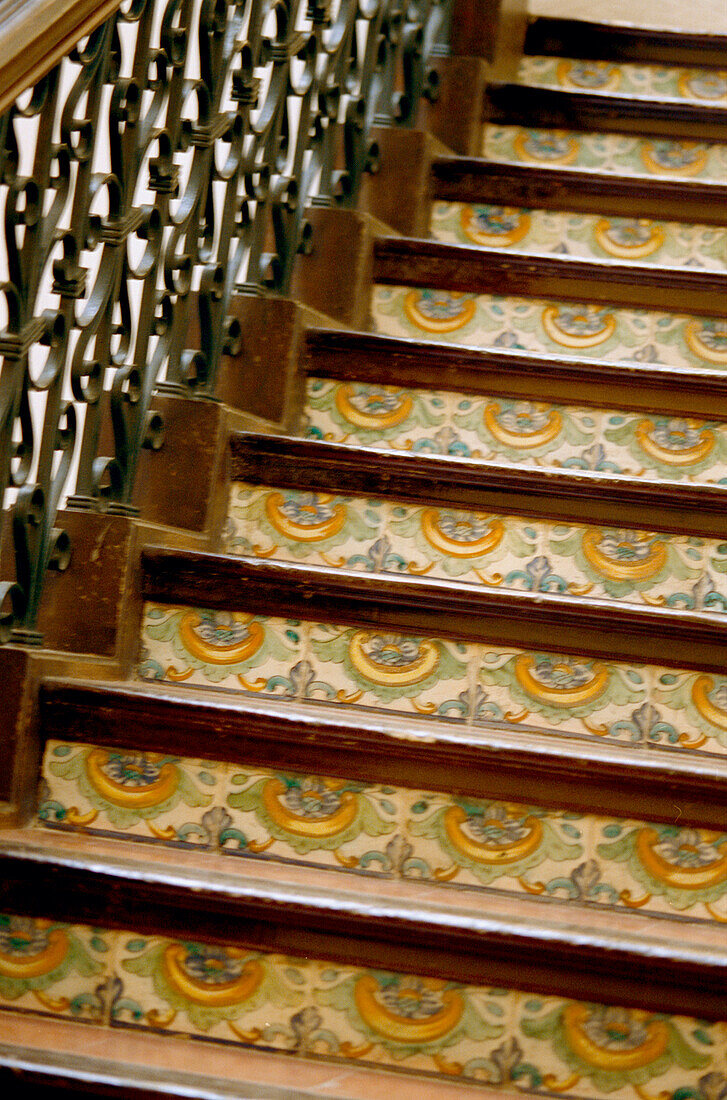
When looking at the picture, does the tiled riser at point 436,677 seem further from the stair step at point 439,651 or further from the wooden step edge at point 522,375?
the wooden step edge at point 522,375

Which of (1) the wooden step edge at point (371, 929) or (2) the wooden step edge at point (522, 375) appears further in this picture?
(2) the wooden step edge at point (522, 375)

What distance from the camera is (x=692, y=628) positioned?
5.25 feet

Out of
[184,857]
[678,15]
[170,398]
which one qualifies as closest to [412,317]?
[170,398]

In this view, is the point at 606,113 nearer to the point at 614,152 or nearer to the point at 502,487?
the point at 614,152

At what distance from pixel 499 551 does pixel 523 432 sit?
280 millimetres

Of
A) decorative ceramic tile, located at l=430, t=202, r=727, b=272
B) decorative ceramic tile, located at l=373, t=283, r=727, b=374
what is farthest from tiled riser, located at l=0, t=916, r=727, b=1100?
decorative ceramic tile, located at l=430, t=202, r=727, b=272

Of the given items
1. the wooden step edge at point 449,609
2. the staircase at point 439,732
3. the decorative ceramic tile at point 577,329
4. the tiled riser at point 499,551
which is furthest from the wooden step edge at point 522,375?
the wooden step edge at point 449,609

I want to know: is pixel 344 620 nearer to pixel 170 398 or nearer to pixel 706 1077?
pixel 170 398

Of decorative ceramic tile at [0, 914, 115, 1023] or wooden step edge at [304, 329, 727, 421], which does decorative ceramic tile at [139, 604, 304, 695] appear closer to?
decorative ceramic tile at [0, 914, 115, 1023]

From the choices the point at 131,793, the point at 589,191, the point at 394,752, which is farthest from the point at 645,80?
the point at 131,793

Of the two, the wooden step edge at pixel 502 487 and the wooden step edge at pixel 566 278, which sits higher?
the wooden step edge at pixel 566 278

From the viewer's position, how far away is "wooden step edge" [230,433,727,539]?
1.77 meters

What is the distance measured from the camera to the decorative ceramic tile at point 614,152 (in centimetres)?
255

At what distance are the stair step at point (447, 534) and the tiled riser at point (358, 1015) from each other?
666 millimetres
